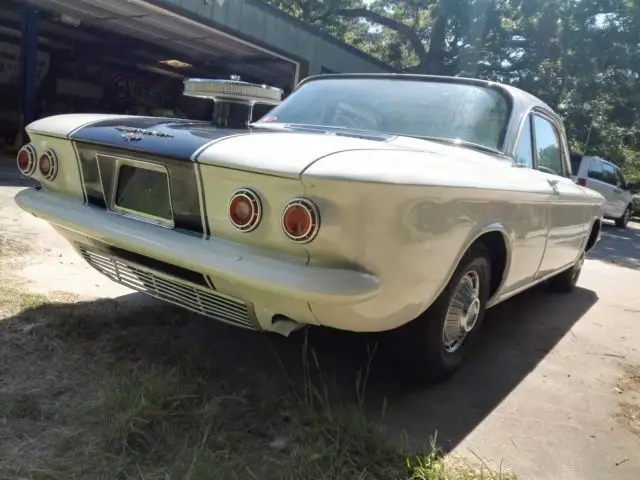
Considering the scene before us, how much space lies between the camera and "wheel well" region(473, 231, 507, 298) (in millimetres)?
3020

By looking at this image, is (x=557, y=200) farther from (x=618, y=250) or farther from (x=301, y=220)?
(x=618, y=250)

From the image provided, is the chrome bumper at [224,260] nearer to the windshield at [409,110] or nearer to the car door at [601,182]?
the windshield at [409,110]

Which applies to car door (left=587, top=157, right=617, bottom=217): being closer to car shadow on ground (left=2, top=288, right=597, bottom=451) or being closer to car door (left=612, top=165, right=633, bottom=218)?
car door (left=612, top=165, right=633, bottom=218)

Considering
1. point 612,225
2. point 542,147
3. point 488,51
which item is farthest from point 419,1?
point 542,147

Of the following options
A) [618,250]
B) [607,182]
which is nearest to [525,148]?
[618,250]

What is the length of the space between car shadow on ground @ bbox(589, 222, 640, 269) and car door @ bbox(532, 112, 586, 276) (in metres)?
4.31

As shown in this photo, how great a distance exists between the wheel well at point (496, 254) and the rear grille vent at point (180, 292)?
1.27m

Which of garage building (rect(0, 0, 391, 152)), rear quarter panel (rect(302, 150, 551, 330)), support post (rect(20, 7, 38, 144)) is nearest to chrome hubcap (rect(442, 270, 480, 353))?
rear quarter panel (rect(302, 150, 551, 330))

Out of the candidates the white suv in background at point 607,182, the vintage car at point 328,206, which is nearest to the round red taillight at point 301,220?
the vintage car at point 328,206

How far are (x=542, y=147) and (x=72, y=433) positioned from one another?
3.35 meters

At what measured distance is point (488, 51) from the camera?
2031cm

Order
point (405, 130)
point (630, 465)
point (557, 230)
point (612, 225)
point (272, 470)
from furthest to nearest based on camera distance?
point (612, 225)
point (557, 230)
point (405, 130)
point (630, 465)
point (272, 470)

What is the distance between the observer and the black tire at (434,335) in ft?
8.80

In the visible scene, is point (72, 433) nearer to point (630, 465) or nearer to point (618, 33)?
point (630, 465)
